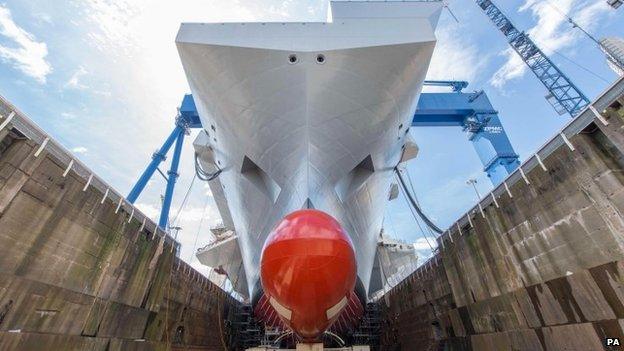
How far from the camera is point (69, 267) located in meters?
4.60

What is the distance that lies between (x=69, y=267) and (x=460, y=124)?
2169 centimetres

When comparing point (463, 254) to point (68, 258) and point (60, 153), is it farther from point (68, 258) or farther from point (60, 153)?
point (60, 153)

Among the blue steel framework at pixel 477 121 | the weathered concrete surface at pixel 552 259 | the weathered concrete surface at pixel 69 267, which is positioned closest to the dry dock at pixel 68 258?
the weathered concrete surface at pixel 69 267

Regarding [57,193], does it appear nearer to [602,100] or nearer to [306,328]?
[306,328]

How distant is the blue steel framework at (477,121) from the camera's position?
18938 mm

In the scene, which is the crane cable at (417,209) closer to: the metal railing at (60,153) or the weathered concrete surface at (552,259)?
the weathered concrete surface at (552,259)

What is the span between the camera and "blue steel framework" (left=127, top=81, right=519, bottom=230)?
1878cm

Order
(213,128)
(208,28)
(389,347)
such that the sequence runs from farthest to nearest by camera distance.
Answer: (389,347) < (213,128) < (208,28)

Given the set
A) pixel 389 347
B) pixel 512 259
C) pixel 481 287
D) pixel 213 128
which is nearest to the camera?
pixel 512 259

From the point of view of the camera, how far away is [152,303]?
6.61m

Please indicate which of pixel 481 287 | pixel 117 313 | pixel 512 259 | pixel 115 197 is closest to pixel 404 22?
pixel 512 259

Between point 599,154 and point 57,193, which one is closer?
point 599,154

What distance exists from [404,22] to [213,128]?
18.7 feet

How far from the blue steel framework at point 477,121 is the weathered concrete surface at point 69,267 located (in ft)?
57.7
